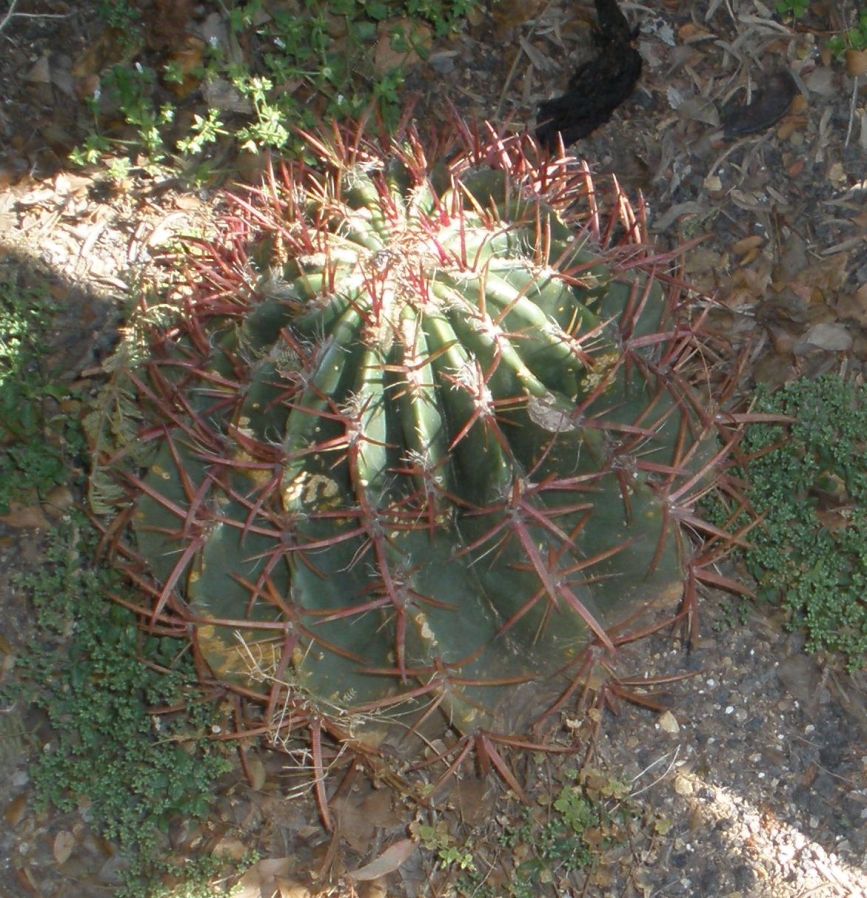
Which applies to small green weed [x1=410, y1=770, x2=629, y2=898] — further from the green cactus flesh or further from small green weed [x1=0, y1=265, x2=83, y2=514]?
small green weed [x1=0, y1=265, x2=83, y2=514]

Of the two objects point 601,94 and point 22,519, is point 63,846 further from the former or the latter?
point 601,94

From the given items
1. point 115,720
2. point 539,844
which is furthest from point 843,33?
point 115,720

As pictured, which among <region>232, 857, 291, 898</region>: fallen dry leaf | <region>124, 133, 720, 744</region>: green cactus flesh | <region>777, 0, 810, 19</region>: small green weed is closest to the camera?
<region>124, 133, 720, 744</region>: green cactus flesh

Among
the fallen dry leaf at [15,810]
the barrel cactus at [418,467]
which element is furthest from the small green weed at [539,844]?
the fallen dry leaf at [15,810]

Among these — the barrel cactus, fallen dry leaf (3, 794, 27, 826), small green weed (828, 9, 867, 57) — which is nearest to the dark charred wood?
small green weed (828, 9, 867, 57)

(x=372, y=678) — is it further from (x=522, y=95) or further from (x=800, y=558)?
(x=522, y=95)

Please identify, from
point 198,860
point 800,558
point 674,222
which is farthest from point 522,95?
point 198,860

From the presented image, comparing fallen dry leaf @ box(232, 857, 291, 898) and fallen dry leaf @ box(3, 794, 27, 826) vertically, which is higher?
fallen dry leaf @ box(3, 794, 27, 826)

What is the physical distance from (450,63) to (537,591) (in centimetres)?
204

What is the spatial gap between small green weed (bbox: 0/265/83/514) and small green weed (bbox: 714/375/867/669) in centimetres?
188

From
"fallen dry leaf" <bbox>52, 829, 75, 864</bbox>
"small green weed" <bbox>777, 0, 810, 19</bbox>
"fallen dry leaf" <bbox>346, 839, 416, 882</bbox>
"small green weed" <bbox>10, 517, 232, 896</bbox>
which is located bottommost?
"fallen dry leaf" <bbox>346, 839, 416, 882</bbox>

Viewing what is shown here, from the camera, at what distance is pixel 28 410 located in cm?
276

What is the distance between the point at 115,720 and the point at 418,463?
1.14m

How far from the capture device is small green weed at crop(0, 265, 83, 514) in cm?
272
